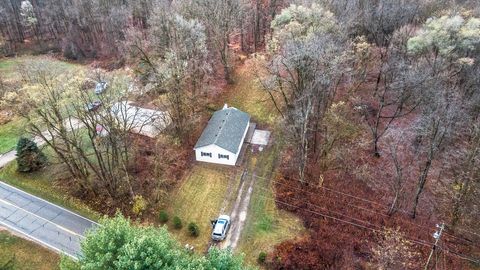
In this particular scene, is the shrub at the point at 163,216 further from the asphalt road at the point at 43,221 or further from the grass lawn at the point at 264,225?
the grass lawn at the point at 264,225

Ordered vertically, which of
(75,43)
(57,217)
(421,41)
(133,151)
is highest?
(421,41)

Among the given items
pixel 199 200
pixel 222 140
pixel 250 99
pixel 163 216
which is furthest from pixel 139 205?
pixel 250 99

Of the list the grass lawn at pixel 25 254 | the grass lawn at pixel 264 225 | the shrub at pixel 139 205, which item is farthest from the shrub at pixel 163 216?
the grass lawn at pixel 25 254

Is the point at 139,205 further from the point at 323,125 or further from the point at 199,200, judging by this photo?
the point at 323,125

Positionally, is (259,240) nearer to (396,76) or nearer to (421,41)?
(396,76)

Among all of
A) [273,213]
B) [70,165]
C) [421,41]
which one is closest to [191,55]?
[70,165]

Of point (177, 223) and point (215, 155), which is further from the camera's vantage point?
point (215, 155)
